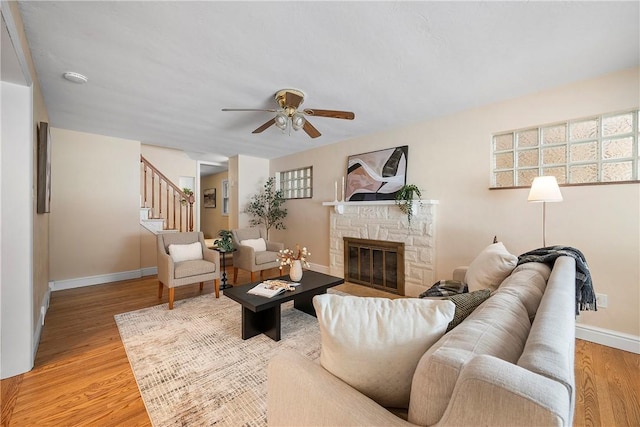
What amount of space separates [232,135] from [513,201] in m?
3.80

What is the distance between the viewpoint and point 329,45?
1850 millimetres

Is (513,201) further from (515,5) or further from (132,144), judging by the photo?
(132,144)

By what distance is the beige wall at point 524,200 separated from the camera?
2.19 m

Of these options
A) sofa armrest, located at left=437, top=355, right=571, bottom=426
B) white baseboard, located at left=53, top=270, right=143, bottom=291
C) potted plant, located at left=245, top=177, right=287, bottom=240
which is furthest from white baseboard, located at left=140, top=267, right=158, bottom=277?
sofa armrest, located at left=437, top=355, right=571, bottom=426

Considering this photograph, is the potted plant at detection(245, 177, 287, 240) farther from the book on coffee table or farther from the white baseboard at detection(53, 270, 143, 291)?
the book on coffee table

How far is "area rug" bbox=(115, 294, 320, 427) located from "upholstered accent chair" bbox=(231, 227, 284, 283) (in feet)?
2.77

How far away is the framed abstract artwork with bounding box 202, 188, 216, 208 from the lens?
328 inches

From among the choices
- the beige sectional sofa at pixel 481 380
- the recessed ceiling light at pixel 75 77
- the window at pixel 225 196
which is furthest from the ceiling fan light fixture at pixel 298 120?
the window at pixel 225 196

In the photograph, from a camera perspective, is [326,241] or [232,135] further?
[326,241]

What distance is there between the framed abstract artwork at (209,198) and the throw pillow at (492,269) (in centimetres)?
787

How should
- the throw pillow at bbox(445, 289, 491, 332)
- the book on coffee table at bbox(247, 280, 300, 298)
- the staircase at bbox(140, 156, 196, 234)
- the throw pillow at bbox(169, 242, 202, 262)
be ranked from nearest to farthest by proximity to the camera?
1. the throw pillow at bbox(445, 289, 491, 332)
2. the book on coffee table at bbox(247, 280, 300, 298)
3. the throw pillow at bbox(169, 242, 202, 262)
4. the staircase at bbox(140, 156, 196, 234)

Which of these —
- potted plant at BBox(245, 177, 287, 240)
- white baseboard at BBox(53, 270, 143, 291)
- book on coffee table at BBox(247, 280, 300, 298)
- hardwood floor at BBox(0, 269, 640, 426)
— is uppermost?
potted plant at BBox(245, 177, 287, 240)

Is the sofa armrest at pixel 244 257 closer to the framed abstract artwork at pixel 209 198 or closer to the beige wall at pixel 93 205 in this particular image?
the beige wall at pixel 93 205

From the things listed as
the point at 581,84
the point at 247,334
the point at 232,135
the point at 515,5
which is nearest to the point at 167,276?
the point at 247,334
